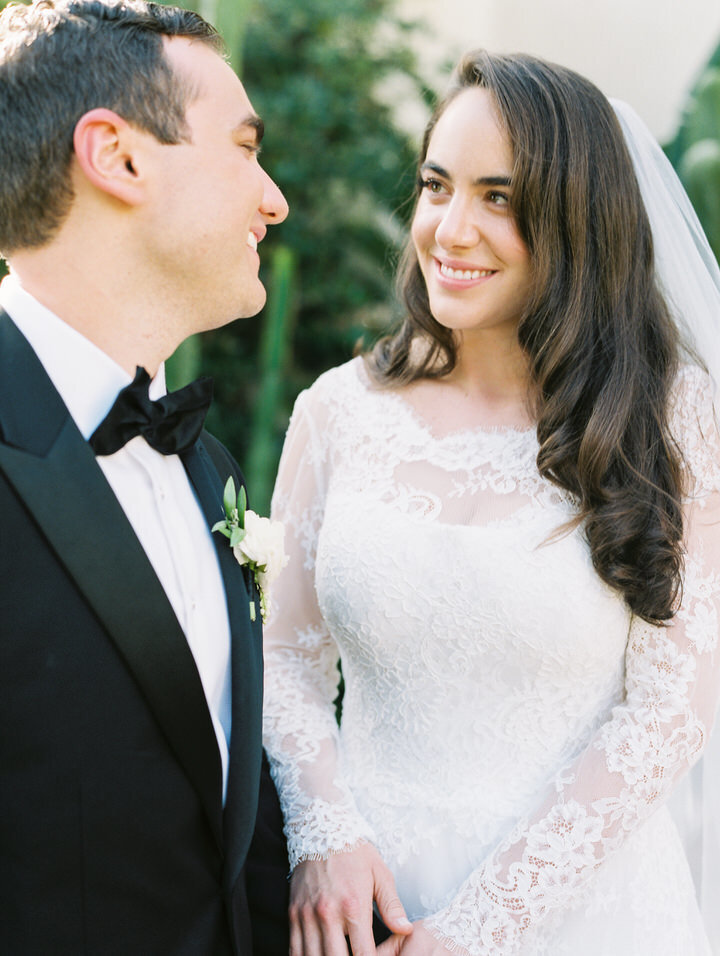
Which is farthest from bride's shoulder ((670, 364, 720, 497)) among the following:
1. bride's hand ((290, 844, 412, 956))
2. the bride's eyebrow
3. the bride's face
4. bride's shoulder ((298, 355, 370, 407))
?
bride's hand ((290, 844, 412, 956))

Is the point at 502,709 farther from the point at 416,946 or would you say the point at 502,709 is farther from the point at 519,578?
the point at 416,946

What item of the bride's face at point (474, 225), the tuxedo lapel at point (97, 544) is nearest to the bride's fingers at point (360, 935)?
the tuxedo lapel at point (97, 544)

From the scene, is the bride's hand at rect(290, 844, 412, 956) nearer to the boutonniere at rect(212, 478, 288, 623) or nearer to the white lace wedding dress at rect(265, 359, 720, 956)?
the white lace wedding dress at rect(265, 359, 720, 956)

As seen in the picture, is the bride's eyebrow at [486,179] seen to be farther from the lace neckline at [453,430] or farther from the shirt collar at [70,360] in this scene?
the shirt collar at [70,360]

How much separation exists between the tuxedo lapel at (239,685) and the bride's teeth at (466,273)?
0.83 m

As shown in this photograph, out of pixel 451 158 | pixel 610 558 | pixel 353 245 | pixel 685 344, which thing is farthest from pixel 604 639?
pixel 353 245

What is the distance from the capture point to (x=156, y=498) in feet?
5.44

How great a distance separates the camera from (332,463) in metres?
2.56

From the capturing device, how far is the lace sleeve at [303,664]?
2.19m

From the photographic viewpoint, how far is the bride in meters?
2.04

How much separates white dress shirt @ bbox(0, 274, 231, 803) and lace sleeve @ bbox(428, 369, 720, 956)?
2.25 feet

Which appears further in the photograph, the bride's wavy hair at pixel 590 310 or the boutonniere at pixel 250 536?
the bride's wavy hair at pixel 590 310

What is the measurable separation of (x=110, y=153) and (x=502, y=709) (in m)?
1.42

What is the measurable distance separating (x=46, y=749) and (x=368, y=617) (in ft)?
3.21
